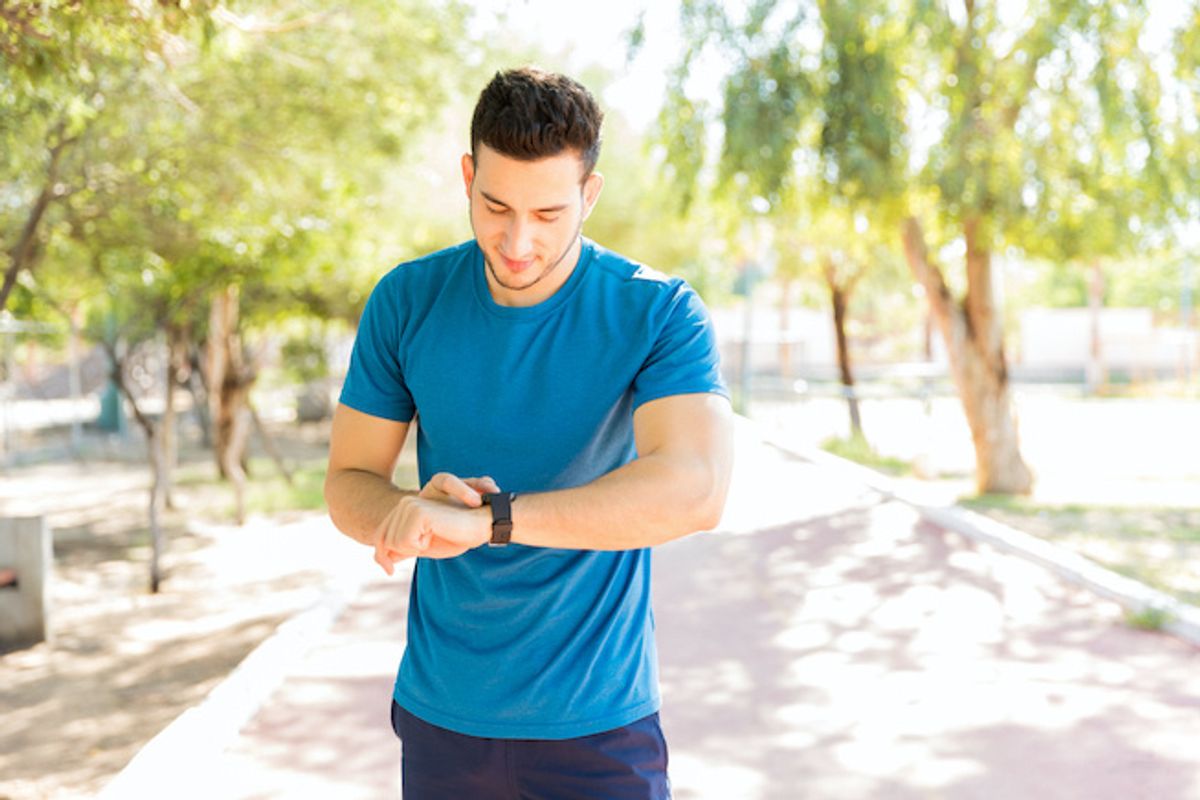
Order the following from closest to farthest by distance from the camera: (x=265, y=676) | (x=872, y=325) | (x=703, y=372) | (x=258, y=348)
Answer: (x=703, y=372)
(x=265, y=676)
(x=258, y=348)
(x=872, y=325)

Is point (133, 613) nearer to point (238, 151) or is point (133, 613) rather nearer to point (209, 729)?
point (238, 151)

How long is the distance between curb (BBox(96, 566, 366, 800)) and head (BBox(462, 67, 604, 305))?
3428mm

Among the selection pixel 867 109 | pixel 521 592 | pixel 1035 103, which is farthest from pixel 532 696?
pixel 1035 103

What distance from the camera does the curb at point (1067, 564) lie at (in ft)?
25.6

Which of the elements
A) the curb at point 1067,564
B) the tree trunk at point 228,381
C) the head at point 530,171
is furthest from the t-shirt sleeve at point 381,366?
the tree trunk at point 228,381

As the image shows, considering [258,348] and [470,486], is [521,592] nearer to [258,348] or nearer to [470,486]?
[470,486]

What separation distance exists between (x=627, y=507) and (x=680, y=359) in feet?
0.93

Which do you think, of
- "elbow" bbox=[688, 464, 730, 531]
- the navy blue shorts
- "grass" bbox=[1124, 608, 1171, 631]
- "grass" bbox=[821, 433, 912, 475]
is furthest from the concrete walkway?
"grass" bbox=[821, 433, 912, 475]

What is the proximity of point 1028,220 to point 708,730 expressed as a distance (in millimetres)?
8923

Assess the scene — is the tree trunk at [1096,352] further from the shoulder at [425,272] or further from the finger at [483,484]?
the finger at [483,484]

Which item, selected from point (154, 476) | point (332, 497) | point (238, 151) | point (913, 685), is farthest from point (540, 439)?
point (154, 476)

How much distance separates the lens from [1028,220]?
13.4m

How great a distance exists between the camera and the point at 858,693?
6.55 metres

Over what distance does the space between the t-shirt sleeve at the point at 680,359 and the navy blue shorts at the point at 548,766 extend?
543mm
